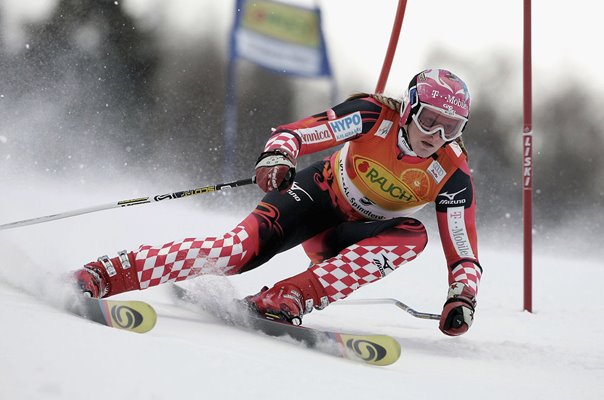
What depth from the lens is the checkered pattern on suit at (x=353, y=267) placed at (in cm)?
258

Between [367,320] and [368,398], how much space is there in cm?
187

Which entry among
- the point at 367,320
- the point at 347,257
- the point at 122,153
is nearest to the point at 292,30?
the point at 122,153

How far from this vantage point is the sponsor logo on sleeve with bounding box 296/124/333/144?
8.23 feet

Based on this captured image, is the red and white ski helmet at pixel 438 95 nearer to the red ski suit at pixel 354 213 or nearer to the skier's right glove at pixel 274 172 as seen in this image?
the red ski suit at pixel 354 213

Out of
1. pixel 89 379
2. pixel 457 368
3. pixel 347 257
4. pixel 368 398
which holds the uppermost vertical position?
pixel 347 257

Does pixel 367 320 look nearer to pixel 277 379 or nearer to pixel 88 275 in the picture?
pixel 88 275

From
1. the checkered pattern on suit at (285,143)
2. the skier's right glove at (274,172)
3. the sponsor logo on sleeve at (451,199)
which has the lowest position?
the skier's right glove at (274,172)

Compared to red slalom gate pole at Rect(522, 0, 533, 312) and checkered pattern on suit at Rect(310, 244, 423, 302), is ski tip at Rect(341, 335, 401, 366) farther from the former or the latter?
red slalom gate pole at Rect(522, 0, 533, 312)

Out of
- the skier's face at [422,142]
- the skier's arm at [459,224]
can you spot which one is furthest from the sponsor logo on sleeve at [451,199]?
the skier's face at [422,142]

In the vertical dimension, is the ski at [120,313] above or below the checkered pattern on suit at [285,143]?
below

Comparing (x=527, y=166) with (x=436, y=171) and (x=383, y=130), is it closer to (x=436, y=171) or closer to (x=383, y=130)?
(x=436, y=171)

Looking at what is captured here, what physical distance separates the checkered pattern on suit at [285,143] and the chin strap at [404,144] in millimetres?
418

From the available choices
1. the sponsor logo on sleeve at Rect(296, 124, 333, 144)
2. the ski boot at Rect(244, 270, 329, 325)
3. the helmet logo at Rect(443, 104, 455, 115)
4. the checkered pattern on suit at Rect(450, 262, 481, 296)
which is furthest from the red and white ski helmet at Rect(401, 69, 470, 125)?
the ski boot at Rect(244, 270, 329, 325)

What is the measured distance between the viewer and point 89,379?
1288mm
